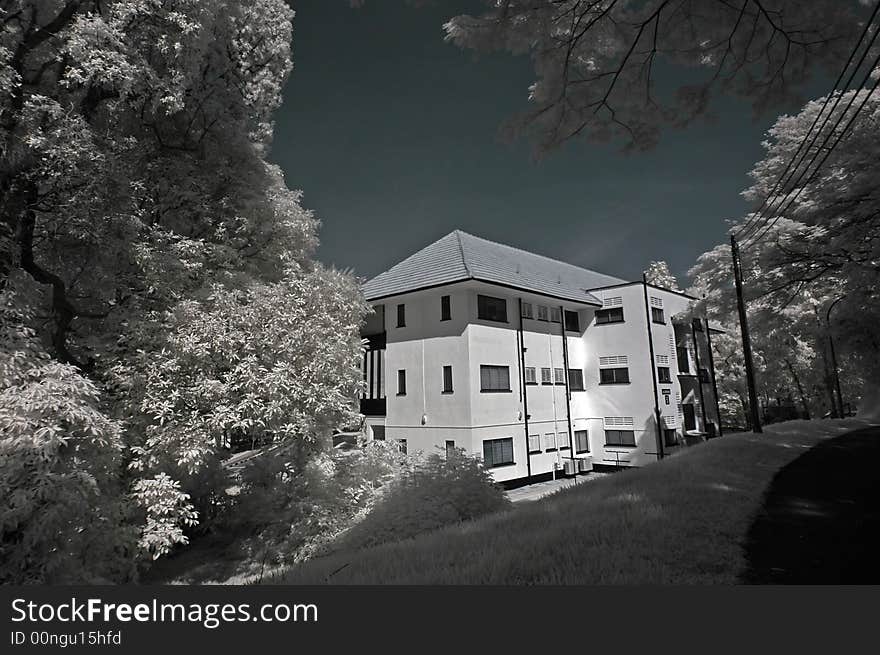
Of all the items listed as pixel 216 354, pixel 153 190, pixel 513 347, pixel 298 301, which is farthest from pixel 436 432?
pixel 153 190

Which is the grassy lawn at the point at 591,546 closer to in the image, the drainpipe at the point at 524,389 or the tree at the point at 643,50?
the tree at the point at 643,50

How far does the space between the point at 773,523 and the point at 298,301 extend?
10.6 m

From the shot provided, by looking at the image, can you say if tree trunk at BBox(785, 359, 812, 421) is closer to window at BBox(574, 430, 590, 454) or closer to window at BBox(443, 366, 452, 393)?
window at BBox(574, 430, 590, 454)

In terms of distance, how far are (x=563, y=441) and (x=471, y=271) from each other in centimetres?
1195

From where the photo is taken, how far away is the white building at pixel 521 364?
73.4 ft

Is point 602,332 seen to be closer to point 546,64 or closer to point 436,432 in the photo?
point 436,432

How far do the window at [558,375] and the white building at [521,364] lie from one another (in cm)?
14

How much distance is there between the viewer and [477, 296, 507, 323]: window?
2311 centimetres

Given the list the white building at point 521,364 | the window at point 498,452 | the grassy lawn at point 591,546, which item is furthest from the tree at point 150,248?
the window at point 498,452

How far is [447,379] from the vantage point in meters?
22.4

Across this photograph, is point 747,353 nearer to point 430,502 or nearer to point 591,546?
point 430,502

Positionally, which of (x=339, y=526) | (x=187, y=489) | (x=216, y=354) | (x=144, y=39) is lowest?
(x=339, y=526)

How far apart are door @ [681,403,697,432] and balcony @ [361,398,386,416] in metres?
20.7

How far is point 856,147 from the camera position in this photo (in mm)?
11172
